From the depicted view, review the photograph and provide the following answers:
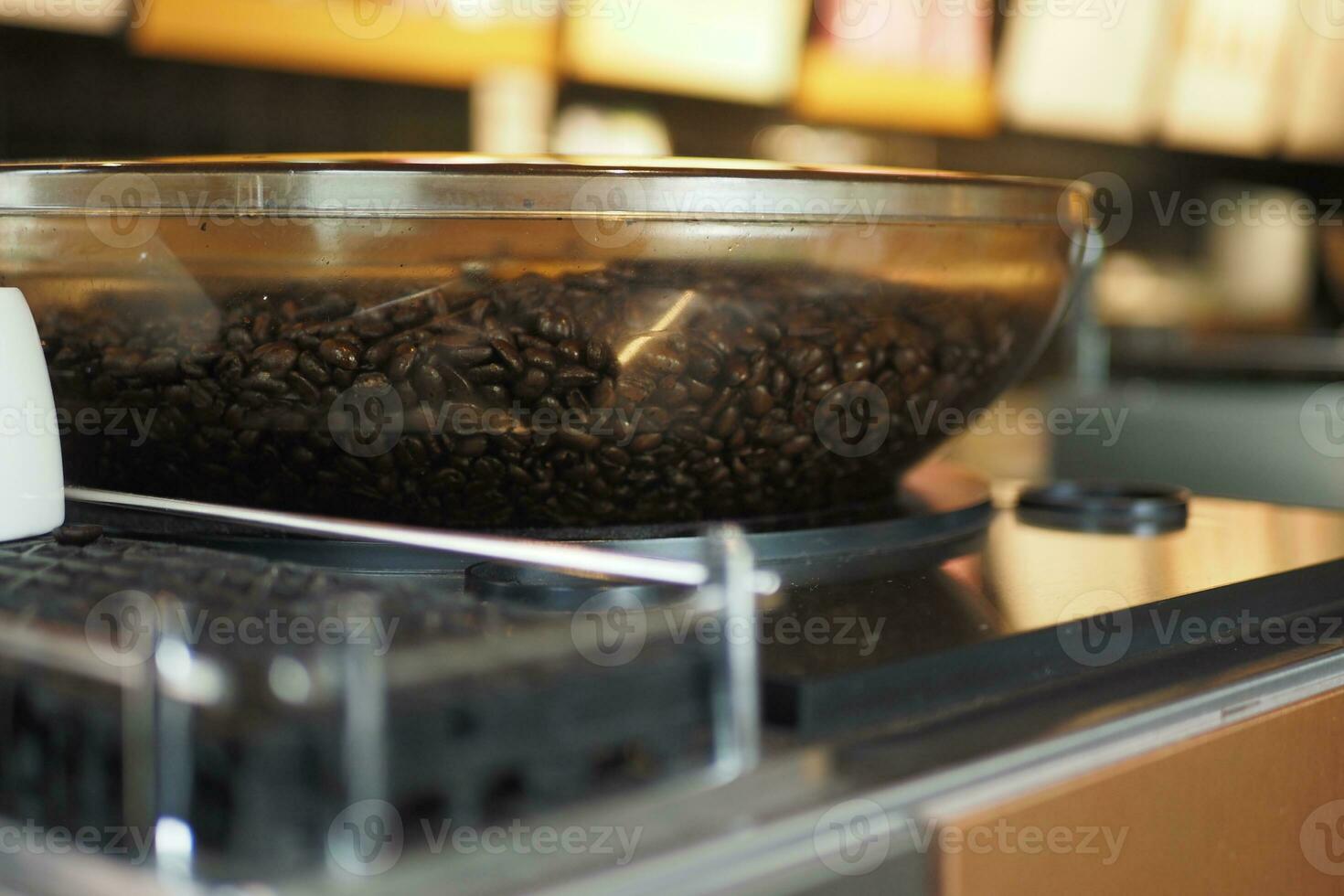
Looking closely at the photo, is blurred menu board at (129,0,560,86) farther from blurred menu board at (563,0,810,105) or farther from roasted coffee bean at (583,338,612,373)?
roasted coffee bean at (583,338,612,373)

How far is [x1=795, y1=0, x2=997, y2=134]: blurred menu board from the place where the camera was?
3271mm

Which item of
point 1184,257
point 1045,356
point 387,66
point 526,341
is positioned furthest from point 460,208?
point 1184,257

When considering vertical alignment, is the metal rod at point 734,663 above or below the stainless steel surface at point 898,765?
above

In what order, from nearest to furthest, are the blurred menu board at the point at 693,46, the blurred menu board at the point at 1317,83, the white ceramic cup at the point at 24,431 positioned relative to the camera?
1. the white ceramic cup at the point at 24,431
2. the blurred menu board at the point at 693,46
3. the blurred menu board at the point at 1317,83

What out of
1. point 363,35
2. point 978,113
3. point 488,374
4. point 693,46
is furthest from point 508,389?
point 978,113

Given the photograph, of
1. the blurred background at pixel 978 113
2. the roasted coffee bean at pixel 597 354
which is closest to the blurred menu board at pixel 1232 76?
the blurred background at pixel 978 113

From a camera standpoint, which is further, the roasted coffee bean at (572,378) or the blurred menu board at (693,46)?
the blurred menu board at (693,46)

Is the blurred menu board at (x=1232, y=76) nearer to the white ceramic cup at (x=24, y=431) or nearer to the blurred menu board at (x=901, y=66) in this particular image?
the blurred menu board at (x=901, y=66)

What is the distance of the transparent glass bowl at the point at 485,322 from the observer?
0.69 meters

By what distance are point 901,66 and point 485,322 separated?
291 centimetres

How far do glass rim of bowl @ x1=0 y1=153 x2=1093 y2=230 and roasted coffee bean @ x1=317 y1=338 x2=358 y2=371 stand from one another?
0.06 meters

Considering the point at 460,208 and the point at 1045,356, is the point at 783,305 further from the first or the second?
the point at 1045,356

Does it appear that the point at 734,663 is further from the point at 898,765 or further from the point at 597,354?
the point at 597,354

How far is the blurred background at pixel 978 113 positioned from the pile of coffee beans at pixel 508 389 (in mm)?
1429
